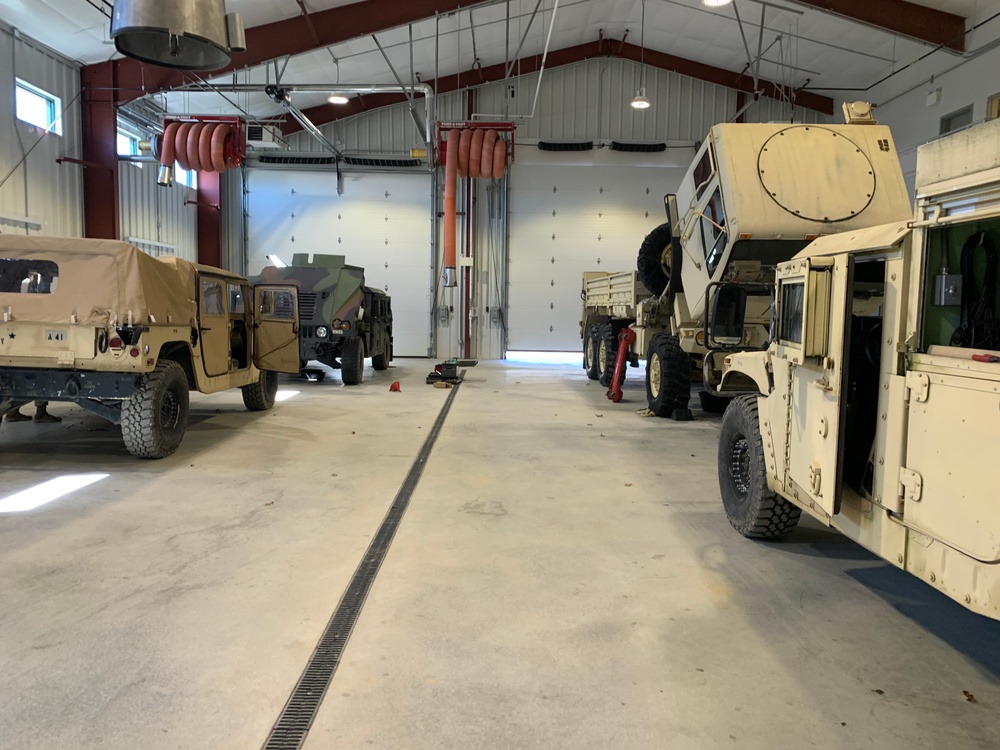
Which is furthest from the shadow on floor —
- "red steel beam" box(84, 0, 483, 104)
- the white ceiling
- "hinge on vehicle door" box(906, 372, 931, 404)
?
"red steel beam" box(84, 0, 483, 104)

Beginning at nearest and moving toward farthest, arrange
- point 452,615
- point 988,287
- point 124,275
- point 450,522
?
point 988,287 → point 452,615 → point 450,522 → point 124,275

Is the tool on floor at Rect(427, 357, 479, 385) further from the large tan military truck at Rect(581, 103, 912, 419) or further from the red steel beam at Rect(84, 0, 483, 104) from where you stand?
the red steel beam at Rect(84, 0, 483, 104)

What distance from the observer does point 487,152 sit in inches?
592

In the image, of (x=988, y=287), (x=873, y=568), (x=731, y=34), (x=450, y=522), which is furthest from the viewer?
(x=731, y=34)

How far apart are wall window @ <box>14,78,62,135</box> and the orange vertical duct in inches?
286

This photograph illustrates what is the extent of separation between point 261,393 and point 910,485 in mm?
7841

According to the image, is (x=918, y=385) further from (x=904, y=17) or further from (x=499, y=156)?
(x=499, y=156)

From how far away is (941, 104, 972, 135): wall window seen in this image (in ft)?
42.0

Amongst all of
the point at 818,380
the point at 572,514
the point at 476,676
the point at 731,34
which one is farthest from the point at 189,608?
the point at 731,34

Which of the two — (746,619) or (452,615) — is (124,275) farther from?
(746,619)

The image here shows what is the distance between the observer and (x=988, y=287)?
8.64 feet

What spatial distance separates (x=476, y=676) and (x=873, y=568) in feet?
8.29

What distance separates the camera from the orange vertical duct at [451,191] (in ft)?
49.3

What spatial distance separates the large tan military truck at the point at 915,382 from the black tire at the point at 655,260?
20.1 feet
